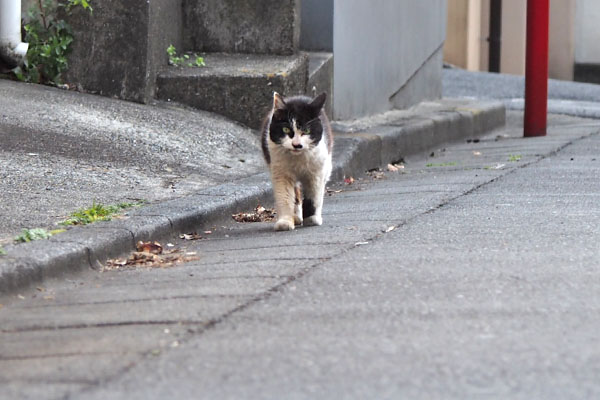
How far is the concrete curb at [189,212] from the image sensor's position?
13.8 ft

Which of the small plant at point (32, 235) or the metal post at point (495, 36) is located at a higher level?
the metal post at point (495, 36)

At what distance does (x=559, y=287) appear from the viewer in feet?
12.6

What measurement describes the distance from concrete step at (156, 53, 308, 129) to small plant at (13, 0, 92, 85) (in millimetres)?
723

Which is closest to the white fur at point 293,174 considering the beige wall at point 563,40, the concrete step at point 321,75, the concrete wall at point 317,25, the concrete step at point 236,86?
the concrete step at point 236,86

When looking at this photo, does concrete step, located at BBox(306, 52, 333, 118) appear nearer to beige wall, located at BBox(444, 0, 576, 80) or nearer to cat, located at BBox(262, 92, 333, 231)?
cat, located at BBox(262, 92, 333, 231)

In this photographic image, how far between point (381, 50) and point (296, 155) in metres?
4.87

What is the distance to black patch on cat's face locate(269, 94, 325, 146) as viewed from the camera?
5.40 meters

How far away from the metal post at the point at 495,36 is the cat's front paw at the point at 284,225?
16059 mm

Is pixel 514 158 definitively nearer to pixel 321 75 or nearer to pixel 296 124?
pixel 321 75

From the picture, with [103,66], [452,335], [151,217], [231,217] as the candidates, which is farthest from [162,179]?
[452,335]

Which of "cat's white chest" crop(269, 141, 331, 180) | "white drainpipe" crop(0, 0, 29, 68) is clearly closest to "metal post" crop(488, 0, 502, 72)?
"white drainpipe" crop(0, 0, 29, 68)

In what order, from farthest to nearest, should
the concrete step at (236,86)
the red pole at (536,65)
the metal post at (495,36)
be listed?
the metal post at (495,36) < the red pole at (536,65) < the concrete step at (236,86)

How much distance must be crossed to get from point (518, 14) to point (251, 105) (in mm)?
13788

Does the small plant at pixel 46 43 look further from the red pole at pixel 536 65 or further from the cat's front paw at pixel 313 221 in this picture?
the red pole at pixel 536 65
